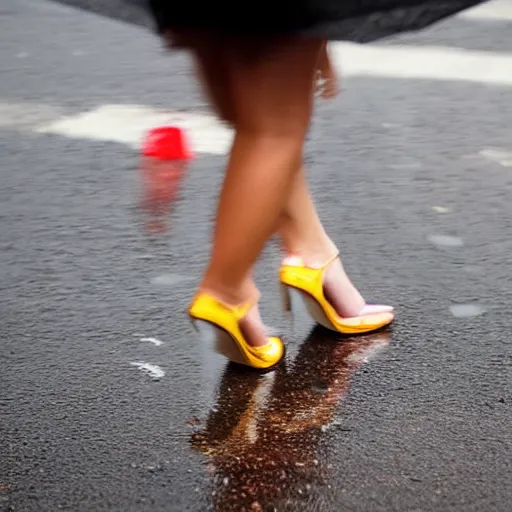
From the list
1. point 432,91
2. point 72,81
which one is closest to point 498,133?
point 432,91

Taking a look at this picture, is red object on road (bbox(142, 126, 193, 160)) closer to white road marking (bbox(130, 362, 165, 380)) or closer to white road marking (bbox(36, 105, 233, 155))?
white road marking (bbox(36, 105, 233, 155))

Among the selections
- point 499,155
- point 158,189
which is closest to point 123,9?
point 158,189

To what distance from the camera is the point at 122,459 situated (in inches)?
97.3

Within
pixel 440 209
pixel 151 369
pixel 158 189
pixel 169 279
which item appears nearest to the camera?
pixel 151 369

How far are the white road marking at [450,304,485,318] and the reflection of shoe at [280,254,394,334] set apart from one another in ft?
0.61

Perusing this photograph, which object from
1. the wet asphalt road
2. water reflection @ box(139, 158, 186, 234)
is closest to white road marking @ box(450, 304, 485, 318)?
the wet asphalt road

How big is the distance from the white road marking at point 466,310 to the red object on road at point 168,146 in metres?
1.58

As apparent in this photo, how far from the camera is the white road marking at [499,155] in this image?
174 inches

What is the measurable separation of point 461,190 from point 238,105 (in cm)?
180

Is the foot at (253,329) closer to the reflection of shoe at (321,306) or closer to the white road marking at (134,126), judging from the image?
the reflection of shoe at (321,306)

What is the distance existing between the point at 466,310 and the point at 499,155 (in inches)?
58.2

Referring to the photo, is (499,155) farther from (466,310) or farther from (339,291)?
(339,291)

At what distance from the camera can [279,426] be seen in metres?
2.61

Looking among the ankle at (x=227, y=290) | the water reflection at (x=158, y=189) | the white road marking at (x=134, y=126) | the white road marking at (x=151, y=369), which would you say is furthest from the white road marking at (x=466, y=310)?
the white road marking at (x=134, y=126)
